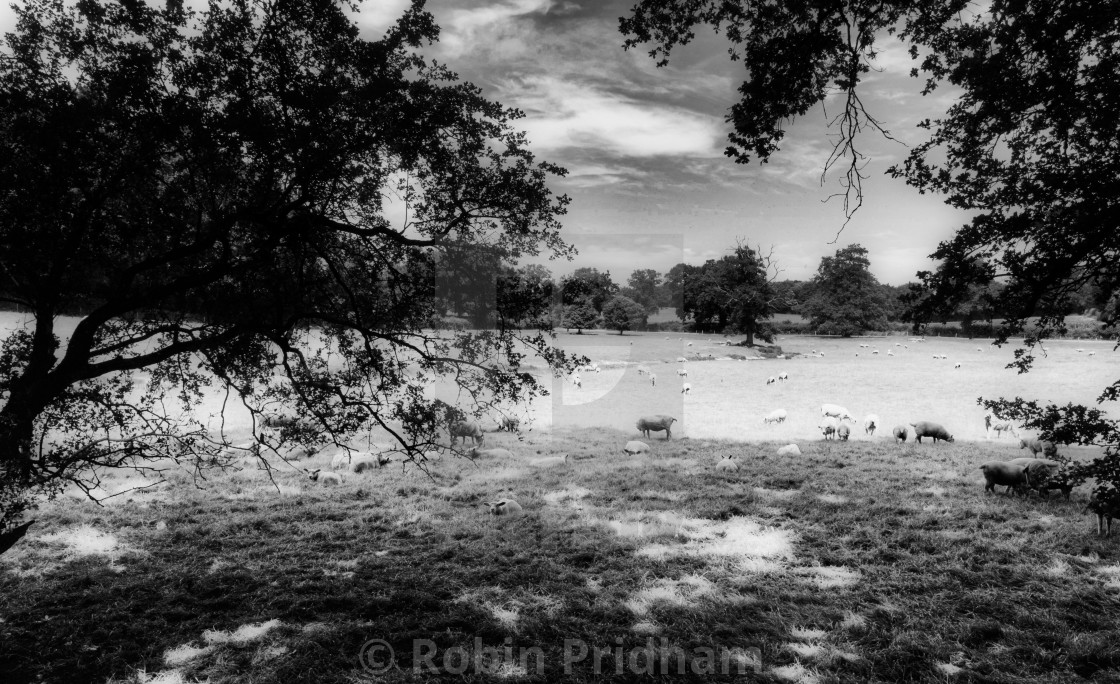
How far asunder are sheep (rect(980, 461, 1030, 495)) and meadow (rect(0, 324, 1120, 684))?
1.49 feet

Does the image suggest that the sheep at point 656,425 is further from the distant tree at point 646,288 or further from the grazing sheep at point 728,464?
the distant tree at point 646,288

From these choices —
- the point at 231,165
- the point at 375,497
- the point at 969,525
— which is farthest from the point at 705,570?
the point at 231,165

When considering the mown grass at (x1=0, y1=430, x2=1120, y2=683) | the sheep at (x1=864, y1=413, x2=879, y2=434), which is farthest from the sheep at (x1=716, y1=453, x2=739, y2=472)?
the sheep at (x1=864, y1=413, x2=879, y2=434)

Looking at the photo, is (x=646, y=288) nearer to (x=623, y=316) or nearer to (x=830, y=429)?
(x=623, y=316)

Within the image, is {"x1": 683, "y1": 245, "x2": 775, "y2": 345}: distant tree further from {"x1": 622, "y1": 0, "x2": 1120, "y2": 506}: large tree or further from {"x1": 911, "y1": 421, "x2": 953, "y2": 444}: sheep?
{"x1": 622, "y1": 0, "x2": 1120, "y2": 506}: large tree

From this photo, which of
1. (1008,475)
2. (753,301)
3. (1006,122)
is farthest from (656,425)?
(753,301)

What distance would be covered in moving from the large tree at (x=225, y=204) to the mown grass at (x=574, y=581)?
2435mm

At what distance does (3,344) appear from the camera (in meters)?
6.71

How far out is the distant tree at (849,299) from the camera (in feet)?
247

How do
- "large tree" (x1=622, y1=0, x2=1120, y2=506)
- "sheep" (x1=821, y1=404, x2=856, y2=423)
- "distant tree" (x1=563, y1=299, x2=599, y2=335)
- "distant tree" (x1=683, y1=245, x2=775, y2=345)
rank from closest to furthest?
"large tree" (x1=622, y1=0, x2=1120, y2=506) < "distant tree" (x1=563, y1=299, x2=599, y2=335) < "sheep" (x1=821, y1=404, x2=856, y2=423) < "distant tree" (x1=683, y1=245, x2=775, y2=345)

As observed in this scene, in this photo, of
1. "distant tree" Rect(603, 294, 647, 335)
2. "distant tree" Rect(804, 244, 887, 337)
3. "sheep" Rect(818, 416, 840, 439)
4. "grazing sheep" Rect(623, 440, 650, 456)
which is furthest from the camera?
"distant tree" Rect(804, 244, 887, 337)

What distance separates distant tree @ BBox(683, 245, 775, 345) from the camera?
2406 inches

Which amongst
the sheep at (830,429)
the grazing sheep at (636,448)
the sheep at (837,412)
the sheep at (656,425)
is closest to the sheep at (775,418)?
the sheep at (837,412)

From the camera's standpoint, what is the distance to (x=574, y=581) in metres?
8.71
